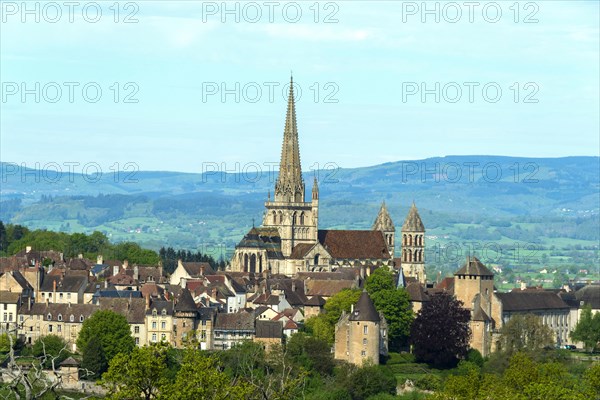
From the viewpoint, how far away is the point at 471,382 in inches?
3268

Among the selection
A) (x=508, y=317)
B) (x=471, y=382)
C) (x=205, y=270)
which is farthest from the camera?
(x=205, y=270)

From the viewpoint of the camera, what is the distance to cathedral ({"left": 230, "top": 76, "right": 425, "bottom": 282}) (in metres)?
154

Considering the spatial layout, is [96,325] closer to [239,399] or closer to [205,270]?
[205,270]

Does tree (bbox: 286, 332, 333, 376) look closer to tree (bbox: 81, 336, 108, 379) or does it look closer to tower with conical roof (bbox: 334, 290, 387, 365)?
tower with conical roof (bbox: 334, 290, 387, 365)

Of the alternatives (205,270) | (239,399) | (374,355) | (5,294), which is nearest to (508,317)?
(374,355)

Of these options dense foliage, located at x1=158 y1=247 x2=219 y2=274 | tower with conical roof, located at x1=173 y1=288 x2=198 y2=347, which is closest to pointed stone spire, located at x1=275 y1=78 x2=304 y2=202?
dense foliage, located at x1=158 y1=247 x2=219 y2=274

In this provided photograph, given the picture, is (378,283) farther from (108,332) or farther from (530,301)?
(108,332)

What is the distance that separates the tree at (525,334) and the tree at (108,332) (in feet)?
88.9

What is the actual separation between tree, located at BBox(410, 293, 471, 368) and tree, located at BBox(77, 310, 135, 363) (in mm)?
20626

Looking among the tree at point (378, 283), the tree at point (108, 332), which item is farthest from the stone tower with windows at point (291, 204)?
the tree at point (108, 332)

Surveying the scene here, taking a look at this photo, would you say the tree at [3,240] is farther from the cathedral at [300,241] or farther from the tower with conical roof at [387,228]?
the tower with conical roof at [387,228]

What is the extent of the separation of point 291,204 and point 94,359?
66705 mm

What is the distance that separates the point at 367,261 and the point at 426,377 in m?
55.3

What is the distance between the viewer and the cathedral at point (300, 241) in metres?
154
